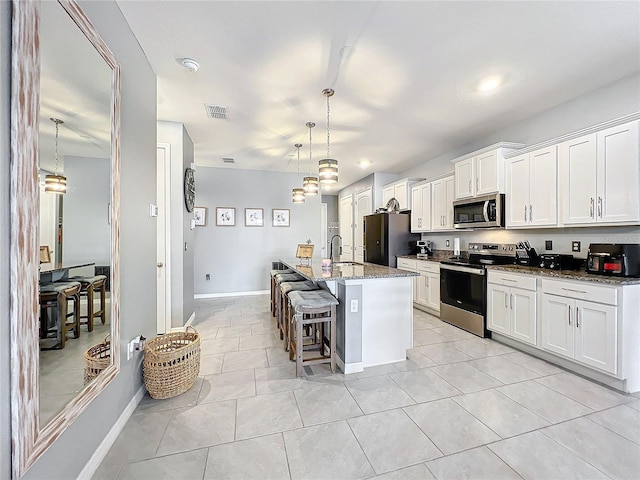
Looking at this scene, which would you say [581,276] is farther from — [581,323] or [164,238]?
[164,238]

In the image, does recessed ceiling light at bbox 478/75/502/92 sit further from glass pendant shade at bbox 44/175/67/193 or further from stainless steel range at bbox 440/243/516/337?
glass pendant shade at bbox 44/175/67/193

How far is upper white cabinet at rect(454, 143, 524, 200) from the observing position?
348 cm

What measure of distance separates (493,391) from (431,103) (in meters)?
2.89

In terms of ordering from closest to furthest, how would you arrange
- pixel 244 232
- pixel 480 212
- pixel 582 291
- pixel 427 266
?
pixel 582 291
pixel 480 212
pixel 427 266
pixel 244 232

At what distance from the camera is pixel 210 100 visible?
2.99 m

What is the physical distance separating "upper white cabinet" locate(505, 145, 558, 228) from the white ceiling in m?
0.61

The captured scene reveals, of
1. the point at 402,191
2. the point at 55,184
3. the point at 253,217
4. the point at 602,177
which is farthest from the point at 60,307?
the point at 402,191

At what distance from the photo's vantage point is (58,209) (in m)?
1.24

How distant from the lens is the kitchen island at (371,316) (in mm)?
2580

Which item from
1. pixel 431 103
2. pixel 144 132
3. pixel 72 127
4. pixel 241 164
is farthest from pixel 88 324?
pixel 241 164

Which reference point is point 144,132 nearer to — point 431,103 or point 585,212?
point 431,103

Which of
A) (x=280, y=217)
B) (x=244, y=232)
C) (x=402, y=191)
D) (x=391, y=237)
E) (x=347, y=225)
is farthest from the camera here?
(x=347, y=225)

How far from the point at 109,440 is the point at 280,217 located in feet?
16.1

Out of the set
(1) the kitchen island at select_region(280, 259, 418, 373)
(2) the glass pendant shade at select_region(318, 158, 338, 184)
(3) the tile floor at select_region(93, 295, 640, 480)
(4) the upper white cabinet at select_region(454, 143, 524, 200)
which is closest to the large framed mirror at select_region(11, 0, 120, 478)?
(3) the tile floor at select_region(93, 295, 640, 480)
